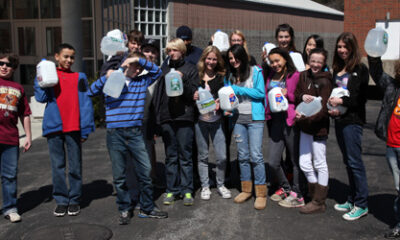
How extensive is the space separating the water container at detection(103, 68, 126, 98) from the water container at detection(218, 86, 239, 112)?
1.13 metres

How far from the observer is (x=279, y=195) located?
5.30 m

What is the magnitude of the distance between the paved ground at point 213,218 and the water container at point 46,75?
150cm

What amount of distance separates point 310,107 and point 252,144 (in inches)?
32.5

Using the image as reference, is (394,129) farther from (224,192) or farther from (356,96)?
(224,192)

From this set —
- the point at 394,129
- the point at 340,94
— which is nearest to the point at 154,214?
the point at 340,94

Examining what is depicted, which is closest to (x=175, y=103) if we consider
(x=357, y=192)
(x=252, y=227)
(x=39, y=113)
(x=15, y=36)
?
(x=252, y=227)

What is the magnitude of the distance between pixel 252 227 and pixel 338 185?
6.05 feet

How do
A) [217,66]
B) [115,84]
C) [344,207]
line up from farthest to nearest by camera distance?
1. [217,66]
2. [344,207]
3. [115,84]

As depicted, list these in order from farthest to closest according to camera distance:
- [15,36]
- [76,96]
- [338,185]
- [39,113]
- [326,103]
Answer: [15,36] → [39,113] → [338,185] → [76,96] → [326,103]

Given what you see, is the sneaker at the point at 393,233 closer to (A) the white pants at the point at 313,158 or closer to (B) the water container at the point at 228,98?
(A) the white pants at the point at 313,158

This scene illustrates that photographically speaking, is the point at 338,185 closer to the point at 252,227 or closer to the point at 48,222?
the point at 252,227

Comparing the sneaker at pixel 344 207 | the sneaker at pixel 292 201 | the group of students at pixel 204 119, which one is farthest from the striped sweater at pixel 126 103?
the sneaker at pixel 344 207

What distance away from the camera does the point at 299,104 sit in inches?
185

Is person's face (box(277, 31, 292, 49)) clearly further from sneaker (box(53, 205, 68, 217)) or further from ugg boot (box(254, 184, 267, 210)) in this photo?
sneaker (box(53, 205, 68, 217))
